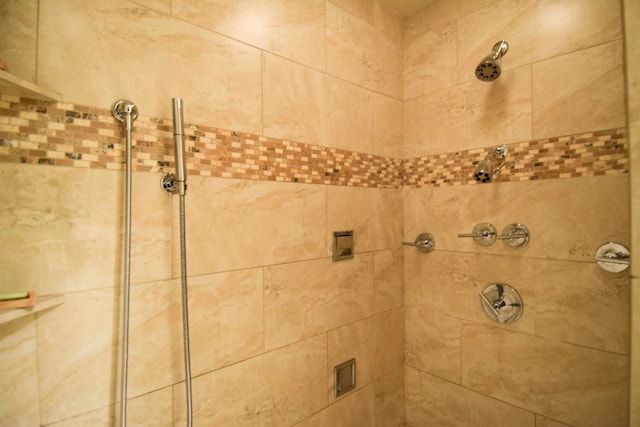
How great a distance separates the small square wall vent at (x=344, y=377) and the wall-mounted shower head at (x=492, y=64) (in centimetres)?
144

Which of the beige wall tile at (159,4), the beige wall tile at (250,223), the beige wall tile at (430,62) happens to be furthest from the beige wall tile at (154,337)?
the beige wall tile at (430,62)

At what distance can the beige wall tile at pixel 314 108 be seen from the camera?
1115mm

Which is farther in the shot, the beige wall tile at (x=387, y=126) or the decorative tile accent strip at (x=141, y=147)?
the beige wall tile at (x=387, y=126)

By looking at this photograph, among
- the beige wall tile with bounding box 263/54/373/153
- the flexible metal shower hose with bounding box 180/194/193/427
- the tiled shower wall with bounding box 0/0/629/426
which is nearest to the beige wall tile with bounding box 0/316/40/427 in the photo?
the tiled shower wall with bounding box 0/0/629/426

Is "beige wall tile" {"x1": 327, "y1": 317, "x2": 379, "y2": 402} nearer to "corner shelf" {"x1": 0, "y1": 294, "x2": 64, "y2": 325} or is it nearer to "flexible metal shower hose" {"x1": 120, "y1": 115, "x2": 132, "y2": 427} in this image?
"flexible metal shower hose" {"x1": 120, "y1": 115, "x2": 132, "y2": 427}

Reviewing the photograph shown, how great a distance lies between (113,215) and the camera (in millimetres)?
789

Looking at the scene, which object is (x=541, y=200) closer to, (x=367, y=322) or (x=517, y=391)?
(x=517, y=391)

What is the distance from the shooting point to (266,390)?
109 centimetres

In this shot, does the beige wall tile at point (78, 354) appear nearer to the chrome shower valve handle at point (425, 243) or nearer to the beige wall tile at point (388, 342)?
the beige wall tile at point (388, 342)

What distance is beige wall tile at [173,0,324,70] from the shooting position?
0.93 m

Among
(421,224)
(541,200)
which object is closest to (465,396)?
(421,224)

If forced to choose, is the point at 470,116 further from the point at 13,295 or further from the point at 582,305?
the point at 13,295

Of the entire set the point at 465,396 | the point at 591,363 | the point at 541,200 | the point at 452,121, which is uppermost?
the point at 452,121

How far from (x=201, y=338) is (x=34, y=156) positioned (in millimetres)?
663
